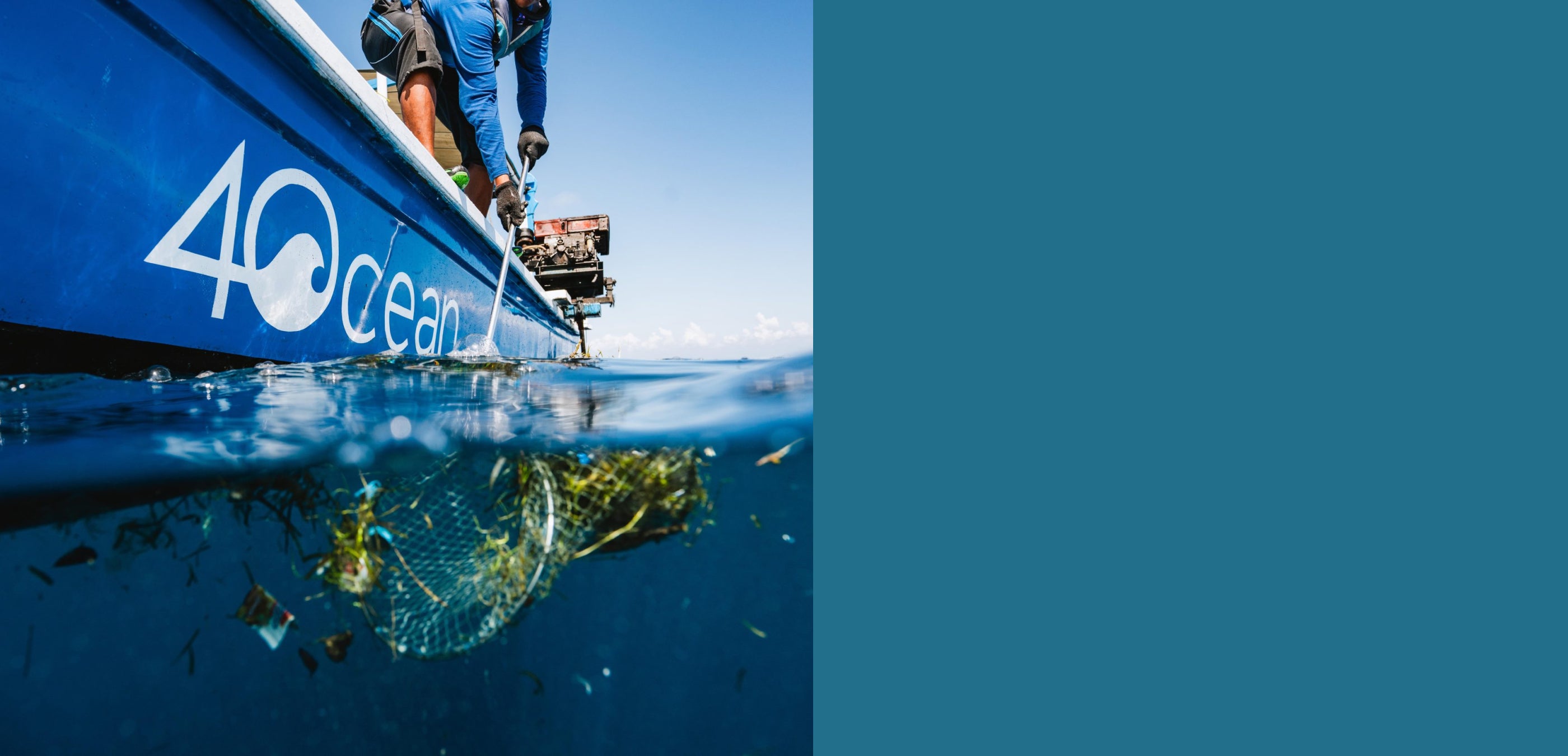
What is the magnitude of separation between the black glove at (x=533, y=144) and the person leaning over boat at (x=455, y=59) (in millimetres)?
477

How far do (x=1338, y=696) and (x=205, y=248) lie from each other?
4470 millimetres

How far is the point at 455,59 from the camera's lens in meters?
4.48

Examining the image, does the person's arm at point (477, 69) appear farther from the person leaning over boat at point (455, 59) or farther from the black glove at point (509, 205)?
the black glove at point (509, 205)

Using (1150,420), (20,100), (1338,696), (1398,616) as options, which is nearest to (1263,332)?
(1150,420)

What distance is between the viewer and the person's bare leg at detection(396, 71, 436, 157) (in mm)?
4305

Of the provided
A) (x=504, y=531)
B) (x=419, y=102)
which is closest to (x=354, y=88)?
(x=419, y=102)

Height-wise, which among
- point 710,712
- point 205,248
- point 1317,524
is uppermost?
point 205,248

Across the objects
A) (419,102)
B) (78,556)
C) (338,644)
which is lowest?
(338,644)

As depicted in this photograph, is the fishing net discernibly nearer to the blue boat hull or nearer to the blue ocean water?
the blue ocean water

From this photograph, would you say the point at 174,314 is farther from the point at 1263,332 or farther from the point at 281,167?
the point at 1263,332

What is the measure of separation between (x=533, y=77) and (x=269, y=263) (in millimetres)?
3961

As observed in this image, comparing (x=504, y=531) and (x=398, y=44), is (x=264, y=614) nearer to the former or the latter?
(x=504, y=531)

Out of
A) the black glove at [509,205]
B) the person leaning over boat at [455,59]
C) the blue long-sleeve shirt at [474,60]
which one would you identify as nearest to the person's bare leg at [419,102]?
the person leaning over boat at [455,59]

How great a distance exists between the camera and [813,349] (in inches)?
77.8
